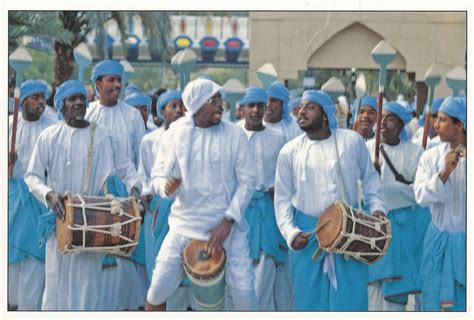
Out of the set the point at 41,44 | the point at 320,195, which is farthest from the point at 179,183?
the point at 41,44

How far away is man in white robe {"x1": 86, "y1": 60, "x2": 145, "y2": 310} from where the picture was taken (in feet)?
37.9

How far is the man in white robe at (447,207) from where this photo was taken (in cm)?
1080

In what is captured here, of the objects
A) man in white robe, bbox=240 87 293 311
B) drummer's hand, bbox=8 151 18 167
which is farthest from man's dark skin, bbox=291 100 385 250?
drummer's hand, bbox=8 151 18 167

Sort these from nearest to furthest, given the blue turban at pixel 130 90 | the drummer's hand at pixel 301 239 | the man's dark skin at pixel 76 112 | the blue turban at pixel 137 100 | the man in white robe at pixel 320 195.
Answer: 1. the drummer's hand at pixel 301 239
2. the man in white robe at pixel 320 195
3. the man's dark skin at pixel 76 112
4. the blue turban at pixel 137 100
5. the blue turban at pixel 130 90

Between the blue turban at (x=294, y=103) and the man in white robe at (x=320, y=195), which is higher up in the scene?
the blue turban at (x=294, y=103)

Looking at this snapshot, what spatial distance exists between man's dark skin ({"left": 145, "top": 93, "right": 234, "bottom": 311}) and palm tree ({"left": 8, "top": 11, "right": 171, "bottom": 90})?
330 cm

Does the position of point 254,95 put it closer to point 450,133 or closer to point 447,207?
point 450,133

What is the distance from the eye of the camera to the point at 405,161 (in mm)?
12031

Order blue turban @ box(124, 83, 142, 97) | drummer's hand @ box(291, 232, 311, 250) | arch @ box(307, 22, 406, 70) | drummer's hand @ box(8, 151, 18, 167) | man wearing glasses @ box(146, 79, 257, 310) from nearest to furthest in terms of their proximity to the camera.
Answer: man wearing glasses @ box(146, 79, 257, 310) → drummer's hand @ box(291, 232, 311, 250) → drummer's hand @ box(8, 151, 18, 167) → arch @ box(307, 22, 406, 70) → blue turban @ box(124, 83, 142, 97)

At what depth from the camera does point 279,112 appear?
12.4 meters

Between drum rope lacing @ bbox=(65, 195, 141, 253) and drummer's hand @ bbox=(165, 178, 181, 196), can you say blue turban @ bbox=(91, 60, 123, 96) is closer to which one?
drum rope lacing @ bbox=(65, 195, 141, 253)

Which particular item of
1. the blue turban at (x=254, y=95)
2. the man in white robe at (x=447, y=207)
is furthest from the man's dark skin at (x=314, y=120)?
the blue turban at (x=254, y=95)

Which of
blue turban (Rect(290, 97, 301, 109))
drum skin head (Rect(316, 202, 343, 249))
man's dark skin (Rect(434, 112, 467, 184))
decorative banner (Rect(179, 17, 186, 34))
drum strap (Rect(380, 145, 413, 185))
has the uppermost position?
decorative banner (Rect(179, 17, 186, 34))

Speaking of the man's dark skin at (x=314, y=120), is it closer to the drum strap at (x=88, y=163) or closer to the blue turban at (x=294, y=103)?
the drum strap at (x=88, y=163)
